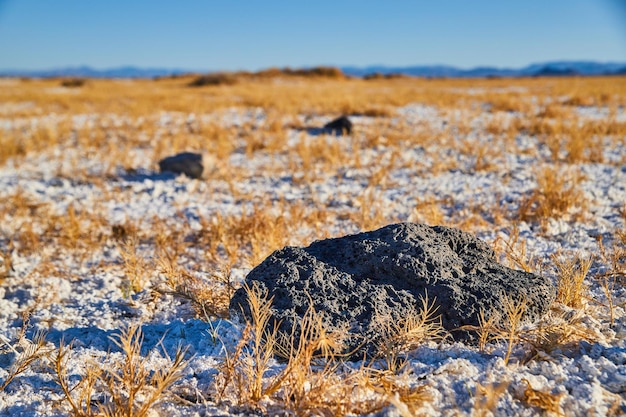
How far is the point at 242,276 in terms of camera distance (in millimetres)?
2613

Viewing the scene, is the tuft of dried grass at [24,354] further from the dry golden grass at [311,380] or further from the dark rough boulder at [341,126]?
the dark rough boulder at [341,126]

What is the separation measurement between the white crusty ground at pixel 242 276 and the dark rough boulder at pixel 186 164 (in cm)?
13

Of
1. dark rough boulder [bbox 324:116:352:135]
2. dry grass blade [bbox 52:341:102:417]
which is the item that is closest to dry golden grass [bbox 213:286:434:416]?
dry grass blade [bbox 52:341:102:417]

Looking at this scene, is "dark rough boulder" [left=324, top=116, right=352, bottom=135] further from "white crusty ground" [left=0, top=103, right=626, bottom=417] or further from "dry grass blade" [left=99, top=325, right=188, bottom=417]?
"dry grass blade" [left=99, top=325, right=188, bottom=417]

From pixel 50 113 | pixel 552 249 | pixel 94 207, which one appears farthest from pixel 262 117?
pixel 552 249

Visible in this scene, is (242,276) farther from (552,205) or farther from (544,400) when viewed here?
(552,205)

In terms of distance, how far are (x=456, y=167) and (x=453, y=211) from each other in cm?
154

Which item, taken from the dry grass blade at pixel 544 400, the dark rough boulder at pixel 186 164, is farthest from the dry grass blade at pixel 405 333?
the dark rough boulder at pixel 186 164

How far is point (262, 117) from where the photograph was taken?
9.88 metres

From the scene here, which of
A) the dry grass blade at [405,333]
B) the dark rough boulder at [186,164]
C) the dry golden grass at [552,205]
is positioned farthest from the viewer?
the dark rough boulder at [186,164]

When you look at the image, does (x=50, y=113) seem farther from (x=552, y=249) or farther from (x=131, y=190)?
(x=552, y=249)

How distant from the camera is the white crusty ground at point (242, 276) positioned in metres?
1.57

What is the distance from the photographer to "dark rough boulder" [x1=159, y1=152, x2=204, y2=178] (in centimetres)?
493

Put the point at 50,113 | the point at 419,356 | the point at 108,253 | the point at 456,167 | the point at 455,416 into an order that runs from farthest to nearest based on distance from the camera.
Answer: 1. the point at 50,113
2. the point at 456,167
3. the point at 108,253
4. the point at 419,356
5. the point at 455,416
